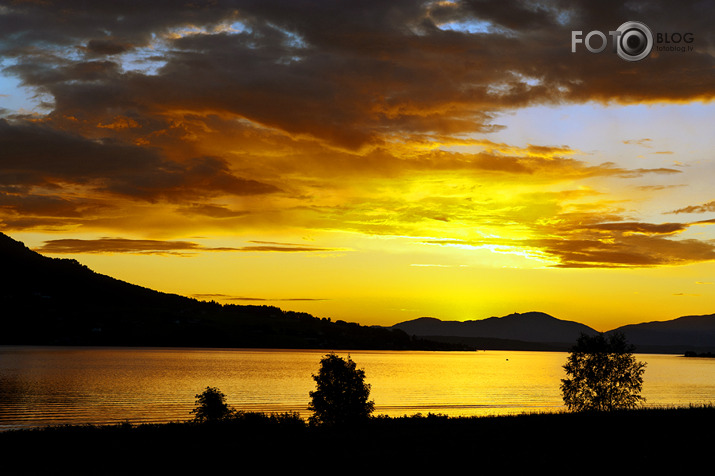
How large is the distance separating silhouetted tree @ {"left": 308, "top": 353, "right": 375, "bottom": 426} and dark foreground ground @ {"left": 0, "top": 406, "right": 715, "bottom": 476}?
4.98 metres

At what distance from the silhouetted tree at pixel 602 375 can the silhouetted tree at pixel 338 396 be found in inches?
1346

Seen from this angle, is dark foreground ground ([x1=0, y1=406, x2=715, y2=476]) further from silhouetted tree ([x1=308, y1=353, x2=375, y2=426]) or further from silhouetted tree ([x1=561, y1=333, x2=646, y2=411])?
silhouetted tree ([x1=561, y1=333, x2=646, y2=411])

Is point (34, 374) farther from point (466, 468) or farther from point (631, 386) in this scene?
point (466, 468)

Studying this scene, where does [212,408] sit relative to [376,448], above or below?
below

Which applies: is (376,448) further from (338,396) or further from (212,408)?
(212,408)

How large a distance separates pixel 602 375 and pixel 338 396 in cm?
3874

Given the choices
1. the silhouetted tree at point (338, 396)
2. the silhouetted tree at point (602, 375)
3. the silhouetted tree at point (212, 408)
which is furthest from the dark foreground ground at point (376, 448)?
the silhouetted tree at point (602, 375)

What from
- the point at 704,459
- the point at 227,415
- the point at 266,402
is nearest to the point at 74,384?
the point at 266,402

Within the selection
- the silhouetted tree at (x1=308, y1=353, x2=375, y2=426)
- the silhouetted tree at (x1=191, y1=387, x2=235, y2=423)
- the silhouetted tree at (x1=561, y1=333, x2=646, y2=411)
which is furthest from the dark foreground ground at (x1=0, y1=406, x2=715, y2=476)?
the silhouetted tree at (x1=561, y1=333, x2=646, y2=411)

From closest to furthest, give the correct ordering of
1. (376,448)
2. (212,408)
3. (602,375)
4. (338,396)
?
1. (376,448)
2. (338,396)
3. (212,408)
4. (602,375)

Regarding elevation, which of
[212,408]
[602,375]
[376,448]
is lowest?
[212,408]

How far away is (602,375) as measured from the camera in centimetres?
7375

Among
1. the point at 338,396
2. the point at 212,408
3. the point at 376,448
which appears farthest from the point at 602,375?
the point at 376,448

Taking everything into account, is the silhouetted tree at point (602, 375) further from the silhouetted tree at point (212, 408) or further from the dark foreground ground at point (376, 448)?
the silhouetted tree at point (212, 408)
